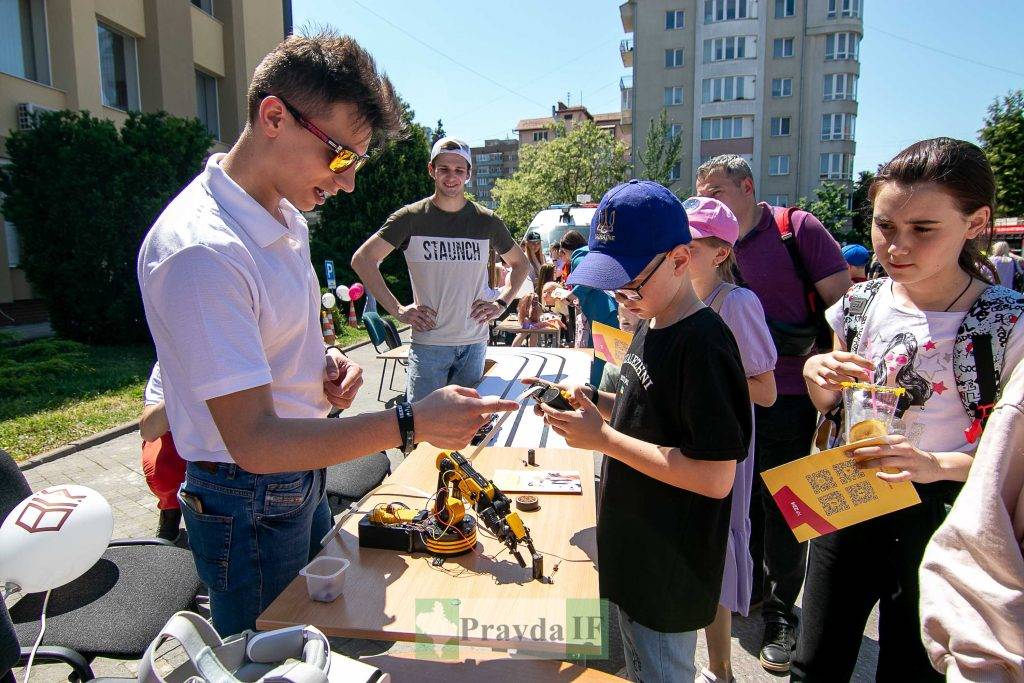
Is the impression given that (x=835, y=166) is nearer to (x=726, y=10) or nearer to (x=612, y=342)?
(x=726, y=10)

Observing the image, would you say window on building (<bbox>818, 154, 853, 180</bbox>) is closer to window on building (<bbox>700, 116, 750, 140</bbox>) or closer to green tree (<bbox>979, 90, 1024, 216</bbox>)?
window on building (<bbox>700, 116, 750, 140</bbox>)

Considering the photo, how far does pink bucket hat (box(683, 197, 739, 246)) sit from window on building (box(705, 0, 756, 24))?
156 feet

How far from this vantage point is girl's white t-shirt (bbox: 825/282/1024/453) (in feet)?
5.45

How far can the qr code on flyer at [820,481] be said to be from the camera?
1638mm

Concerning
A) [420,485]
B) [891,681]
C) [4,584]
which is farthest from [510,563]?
[4,584]

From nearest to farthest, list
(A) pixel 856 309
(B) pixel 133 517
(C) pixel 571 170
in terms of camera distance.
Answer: (A) pixel 856 309, (B) pixel 133 517, (C) pixel 571 170

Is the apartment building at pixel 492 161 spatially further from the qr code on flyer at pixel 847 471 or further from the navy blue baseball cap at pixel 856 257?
the qr code on flyer at pixel 847 471

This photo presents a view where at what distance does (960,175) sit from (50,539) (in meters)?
2.72

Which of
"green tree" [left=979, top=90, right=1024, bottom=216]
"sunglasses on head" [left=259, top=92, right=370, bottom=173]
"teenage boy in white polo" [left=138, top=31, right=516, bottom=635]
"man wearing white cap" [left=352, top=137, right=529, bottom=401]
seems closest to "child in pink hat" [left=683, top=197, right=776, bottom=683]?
"teenage boy in white polo" [left=138, top=31, right=516, bottom=635]

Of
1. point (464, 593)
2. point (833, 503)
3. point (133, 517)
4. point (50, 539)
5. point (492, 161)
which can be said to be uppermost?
point (492, 161)

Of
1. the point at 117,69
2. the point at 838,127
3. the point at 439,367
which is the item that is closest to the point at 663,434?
the point at 439,367

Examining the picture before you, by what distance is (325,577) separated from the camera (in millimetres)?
1562

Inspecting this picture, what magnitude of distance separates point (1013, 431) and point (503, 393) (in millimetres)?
2752

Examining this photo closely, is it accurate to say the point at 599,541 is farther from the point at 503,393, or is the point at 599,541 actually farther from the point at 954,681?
the point at 503,393
